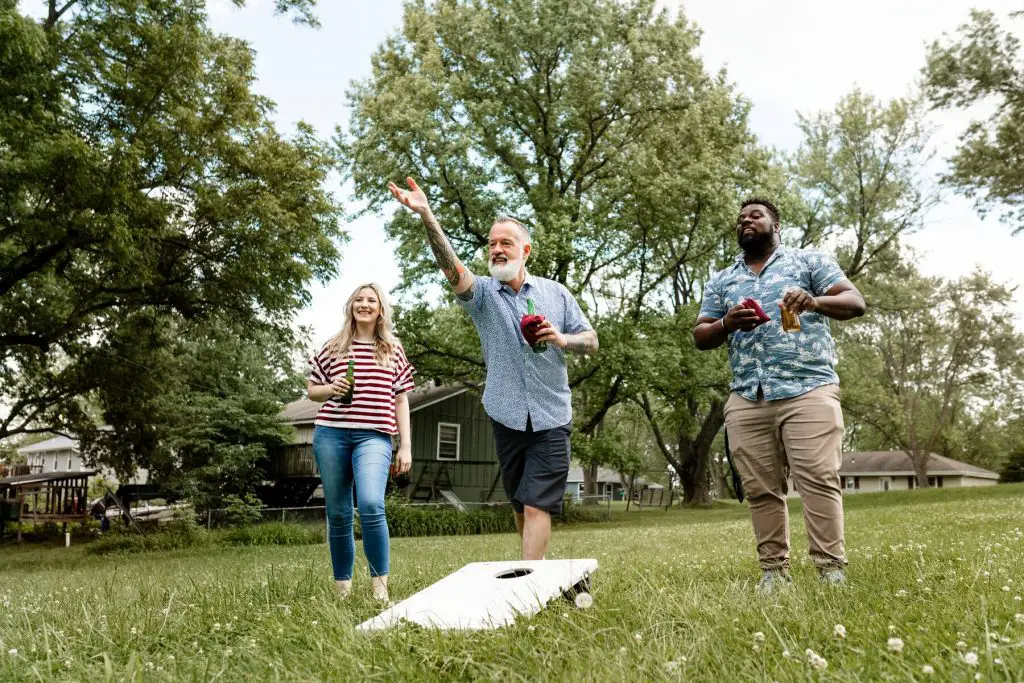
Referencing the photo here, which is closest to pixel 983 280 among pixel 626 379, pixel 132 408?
pixel 626 379

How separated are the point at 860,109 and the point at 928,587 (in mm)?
29597

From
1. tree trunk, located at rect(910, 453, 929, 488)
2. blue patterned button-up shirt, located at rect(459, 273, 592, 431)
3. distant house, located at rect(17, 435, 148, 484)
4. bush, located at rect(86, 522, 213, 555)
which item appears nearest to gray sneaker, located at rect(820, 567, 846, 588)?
blue patterned button-up shirt, located at rect(459, 273, 592, 431)

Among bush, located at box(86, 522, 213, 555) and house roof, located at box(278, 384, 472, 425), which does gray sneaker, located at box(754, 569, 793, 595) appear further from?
house roof, located at box(278, 384, 472, 425)

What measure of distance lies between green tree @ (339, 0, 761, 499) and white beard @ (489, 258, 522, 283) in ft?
56.5

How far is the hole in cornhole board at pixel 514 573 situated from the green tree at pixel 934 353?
1522 inches

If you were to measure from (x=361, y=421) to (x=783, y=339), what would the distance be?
2516mm

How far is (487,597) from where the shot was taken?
3.17 metres

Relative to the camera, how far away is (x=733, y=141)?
1000 inches

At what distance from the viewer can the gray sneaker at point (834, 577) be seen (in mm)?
3600

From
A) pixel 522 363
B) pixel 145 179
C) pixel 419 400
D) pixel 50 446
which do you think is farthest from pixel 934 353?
pixel 50 446

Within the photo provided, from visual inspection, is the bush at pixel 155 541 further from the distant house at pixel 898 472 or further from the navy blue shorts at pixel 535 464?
the distant house at pixel 898 472

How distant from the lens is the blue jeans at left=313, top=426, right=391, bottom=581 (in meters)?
4.61

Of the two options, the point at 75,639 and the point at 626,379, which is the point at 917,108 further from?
the point at 75,639

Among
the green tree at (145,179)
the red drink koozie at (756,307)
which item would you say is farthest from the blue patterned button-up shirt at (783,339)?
the green tree at (145,179)
